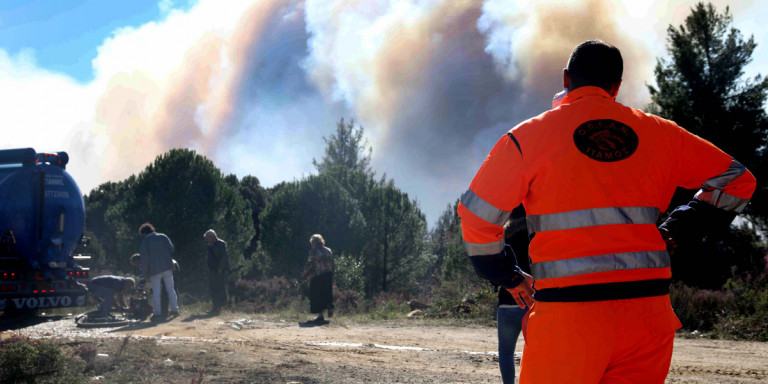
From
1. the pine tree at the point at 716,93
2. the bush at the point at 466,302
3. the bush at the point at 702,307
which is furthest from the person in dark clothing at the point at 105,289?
the pine tree at the point at 716,93

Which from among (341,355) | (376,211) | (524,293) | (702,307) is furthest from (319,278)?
(376,211)

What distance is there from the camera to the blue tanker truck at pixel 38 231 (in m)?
13.2

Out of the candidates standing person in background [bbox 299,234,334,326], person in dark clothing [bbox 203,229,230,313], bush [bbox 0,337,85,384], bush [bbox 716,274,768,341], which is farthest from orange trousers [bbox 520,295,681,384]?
person in dark clothing [bbox 203,229,230,313]

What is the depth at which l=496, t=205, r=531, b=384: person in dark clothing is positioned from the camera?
17.0 ft

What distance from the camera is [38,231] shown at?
45.4 ft

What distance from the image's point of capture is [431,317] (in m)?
15.6

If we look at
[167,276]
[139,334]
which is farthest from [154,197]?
[139,334]

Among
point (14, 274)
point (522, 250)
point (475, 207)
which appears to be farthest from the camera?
point (14, 274)

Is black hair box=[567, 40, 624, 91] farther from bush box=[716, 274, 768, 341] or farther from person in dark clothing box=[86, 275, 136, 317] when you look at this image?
person in dark clothing box=[86, 275, 136, 317]

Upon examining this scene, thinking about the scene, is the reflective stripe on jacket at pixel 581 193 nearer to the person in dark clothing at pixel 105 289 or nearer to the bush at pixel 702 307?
the bush at pixel 702 307

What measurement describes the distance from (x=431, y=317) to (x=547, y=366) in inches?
519

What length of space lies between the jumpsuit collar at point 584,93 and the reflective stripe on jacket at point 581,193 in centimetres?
4

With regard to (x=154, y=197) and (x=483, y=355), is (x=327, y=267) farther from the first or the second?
(x=154, y=197)

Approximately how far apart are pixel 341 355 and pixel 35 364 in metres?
3.52
